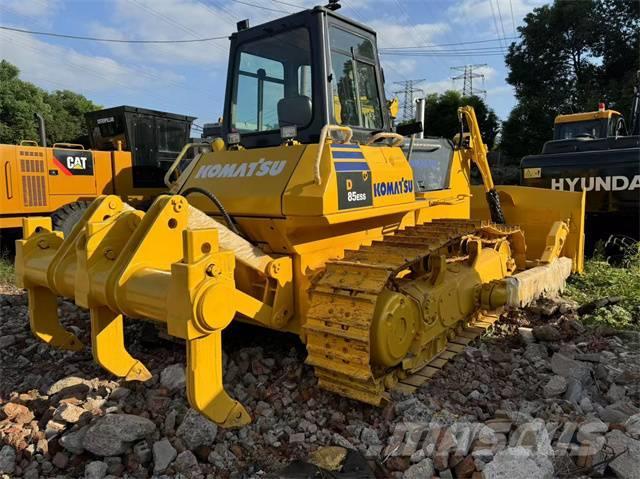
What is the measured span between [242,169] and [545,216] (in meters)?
3.87

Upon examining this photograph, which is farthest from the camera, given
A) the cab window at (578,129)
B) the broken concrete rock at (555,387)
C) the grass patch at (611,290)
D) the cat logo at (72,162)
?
the cab window at (578,129)

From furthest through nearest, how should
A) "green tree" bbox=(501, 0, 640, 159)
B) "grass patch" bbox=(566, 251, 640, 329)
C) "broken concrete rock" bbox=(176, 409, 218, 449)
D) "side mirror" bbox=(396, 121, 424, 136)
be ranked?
"green tree" bbox=(501, 0, 640, 159) → "grass patch" bbox=(566, 251, 640, 329) → "side mirror" bbox=(396, 121, 424, 136) → "broken concrete rock" bbox=(176, 409, 218, 449)

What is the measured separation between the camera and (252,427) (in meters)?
2.88

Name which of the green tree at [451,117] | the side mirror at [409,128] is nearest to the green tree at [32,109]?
the green tree at [451,117]

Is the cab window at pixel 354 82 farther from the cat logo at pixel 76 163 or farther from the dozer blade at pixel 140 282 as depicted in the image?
the cat logo at pixel 76 163

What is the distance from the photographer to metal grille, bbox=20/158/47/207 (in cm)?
812

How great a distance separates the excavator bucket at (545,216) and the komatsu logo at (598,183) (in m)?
1.12

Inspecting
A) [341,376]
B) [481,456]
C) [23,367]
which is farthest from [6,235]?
[481,456]

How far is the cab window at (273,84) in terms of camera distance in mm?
3764

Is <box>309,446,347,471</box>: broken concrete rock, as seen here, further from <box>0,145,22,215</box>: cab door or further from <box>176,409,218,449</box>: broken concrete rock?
<box>0,145,22,215</box>: cab door

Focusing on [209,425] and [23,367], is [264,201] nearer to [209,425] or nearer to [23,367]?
[209,425]

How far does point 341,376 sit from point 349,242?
0.99 meters

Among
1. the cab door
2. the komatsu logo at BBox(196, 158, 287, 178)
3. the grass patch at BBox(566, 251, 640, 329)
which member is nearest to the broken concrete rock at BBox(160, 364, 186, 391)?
the komatsu logo at BBox(196, 158, 287, 178)

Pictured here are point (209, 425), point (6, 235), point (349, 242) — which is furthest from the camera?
point (6, 235)
